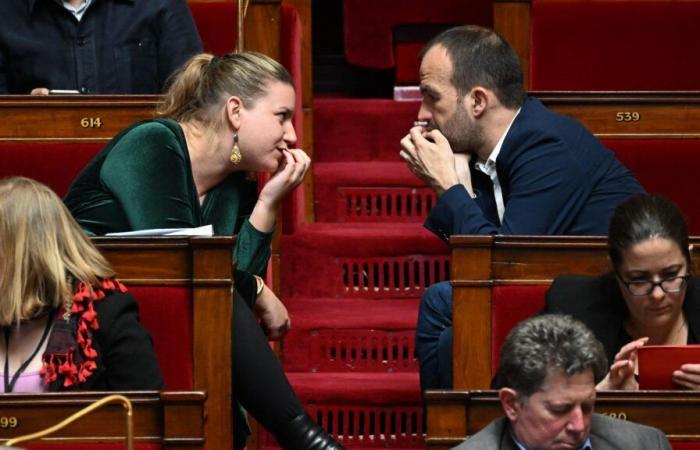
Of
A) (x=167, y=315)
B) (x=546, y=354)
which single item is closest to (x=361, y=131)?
(x=167, y=315)

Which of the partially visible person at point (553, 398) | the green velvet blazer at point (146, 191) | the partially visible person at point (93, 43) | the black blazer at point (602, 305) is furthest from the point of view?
the partially visible person at point (93, 43)

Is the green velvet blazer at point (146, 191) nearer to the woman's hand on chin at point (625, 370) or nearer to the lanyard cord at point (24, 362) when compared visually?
the lanyard cord at point (24, 362)

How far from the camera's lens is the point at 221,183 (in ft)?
4.24

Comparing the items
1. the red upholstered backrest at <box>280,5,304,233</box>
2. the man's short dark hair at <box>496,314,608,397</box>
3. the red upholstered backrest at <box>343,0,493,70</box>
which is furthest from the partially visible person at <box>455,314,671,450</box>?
the red upholstered backrest at <box>343,0,493,70</box>

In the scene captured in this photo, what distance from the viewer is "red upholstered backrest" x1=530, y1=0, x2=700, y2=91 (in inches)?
64.6

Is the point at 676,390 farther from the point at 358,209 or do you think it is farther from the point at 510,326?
the point at 358,209

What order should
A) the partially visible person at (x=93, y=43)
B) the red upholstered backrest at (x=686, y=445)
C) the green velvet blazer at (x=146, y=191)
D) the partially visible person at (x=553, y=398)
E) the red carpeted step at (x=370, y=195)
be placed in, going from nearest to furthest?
the partially visible person at (x=553, y=398) < the red upholstered backrest at (x=686, y=445) < the green velvet blazer at (x=146, y=191) < the partially visible person at (x=93, y=43) < the red carpeted step at (x=370, y=195)

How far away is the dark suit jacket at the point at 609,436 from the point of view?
2.98ft

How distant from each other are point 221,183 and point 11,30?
363mm

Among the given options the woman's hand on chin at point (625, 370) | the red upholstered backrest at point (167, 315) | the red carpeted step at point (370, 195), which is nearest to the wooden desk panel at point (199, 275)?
the red upholstered backrest at point (167, 315)

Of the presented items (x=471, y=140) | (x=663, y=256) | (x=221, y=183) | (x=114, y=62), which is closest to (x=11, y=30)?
(x=114, y=62)

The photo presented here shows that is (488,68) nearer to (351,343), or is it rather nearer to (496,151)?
(496,151)

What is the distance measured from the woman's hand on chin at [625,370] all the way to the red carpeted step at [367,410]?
369mm

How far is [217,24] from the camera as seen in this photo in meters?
1.68
